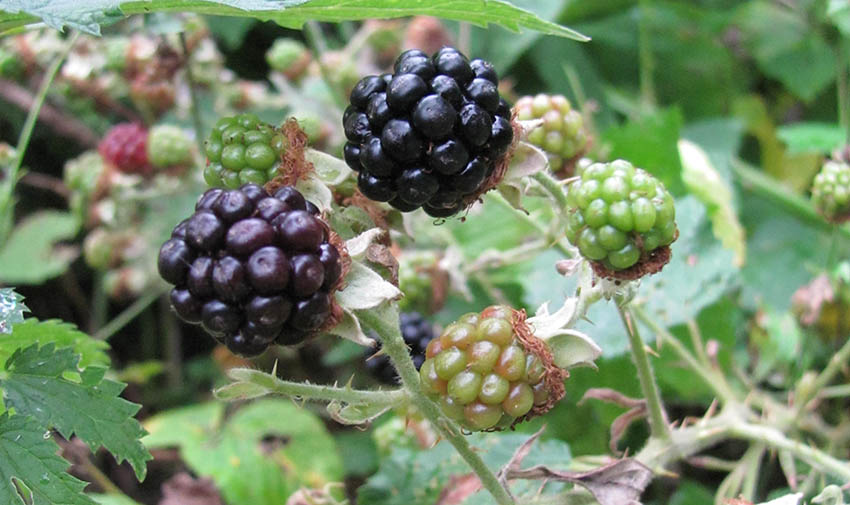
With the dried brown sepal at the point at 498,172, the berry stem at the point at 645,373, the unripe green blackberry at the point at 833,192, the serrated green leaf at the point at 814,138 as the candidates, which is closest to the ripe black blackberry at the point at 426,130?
the dried brown sepal at the point at 498,172

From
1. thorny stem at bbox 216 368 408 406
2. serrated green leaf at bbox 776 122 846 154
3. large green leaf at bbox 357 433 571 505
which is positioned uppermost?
thorny stem at bbox 216 368 408 406

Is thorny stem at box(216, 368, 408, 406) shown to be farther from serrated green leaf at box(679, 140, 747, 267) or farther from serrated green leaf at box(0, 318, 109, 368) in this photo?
serrated green leaf at box(679, 140, 747, 267)

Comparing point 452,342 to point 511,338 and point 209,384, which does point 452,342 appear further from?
point 209,384

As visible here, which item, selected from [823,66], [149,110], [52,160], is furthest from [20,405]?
[823,66]

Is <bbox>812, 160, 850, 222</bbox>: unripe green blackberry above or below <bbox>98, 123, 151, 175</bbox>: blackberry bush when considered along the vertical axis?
above

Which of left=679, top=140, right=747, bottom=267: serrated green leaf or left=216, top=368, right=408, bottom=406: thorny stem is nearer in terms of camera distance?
left=216, top=368, right=408, bottom=406: thorny stem

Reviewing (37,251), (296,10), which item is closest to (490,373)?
(296,10)

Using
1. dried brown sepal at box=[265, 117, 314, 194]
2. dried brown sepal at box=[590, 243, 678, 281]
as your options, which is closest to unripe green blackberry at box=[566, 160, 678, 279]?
dried brown sepal at box=[590, 243, 678, 281]
